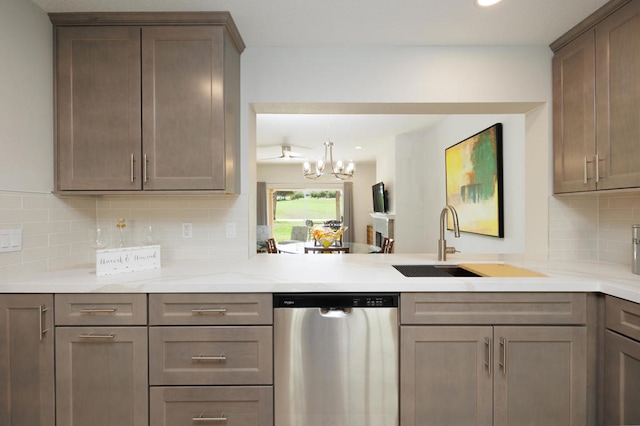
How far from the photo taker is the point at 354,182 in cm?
873

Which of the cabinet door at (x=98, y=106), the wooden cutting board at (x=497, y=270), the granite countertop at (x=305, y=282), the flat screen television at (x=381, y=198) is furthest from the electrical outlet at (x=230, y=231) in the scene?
the flat screen television at (x=381, y=198)

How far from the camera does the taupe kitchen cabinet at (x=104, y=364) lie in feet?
4.83

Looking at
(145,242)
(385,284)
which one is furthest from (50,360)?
(385,284)

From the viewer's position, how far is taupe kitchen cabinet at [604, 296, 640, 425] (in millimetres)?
1336

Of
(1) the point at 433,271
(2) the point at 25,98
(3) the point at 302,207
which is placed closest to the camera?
(2) the point at 25,98

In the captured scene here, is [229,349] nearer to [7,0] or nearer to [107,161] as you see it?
[107,161]

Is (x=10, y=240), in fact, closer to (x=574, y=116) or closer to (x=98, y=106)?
(x=98, y=106)

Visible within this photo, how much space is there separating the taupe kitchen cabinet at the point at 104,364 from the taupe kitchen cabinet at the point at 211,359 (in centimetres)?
6

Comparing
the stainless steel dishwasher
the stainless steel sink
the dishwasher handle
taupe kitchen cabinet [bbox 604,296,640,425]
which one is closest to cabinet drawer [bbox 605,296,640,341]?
taupe kitchen cabinet [bbox 604,296,640,425]

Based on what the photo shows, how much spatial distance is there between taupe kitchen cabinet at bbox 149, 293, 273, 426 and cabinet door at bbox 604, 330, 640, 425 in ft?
4.71

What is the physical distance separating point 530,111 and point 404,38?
0.97 metres

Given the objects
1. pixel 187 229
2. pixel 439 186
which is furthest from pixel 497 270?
pixel 439 186

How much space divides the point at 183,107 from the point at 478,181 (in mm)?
2611

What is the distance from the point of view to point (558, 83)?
2.04 m
